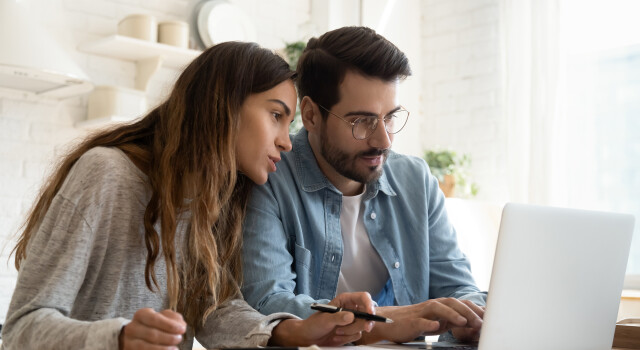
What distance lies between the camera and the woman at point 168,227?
1.09 m

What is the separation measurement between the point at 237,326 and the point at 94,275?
27cm

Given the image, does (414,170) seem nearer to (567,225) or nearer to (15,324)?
(567,225)

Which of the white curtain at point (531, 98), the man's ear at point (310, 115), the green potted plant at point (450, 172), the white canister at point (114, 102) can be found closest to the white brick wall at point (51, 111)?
the white canister at point (114, 102)

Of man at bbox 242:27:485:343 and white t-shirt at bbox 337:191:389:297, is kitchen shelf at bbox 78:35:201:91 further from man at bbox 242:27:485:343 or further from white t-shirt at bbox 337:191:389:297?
white t-shirt at bbox 337:191:389:297

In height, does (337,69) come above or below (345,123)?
above

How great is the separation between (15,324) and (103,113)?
7.13ft

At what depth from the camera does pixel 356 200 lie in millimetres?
1758

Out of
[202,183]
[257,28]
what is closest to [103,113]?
[257,28]

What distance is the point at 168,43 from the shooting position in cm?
333

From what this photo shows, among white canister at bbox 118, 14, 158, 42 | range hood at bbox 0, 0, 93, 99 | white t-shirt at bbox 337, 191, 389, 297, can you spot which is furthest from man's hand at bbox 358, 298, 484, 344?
white canister at bbox 118, 14, 158, 42

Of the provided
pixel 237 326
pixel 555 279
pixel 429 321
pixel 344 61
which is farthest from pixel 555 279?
pixel 344 61

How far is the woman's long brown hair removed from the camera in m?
1.27

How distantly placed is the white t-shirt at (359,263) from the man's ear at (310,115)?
0.26m

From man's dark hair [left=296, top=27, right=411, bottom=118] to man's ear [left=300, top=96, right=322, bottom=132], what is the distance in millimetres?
16
